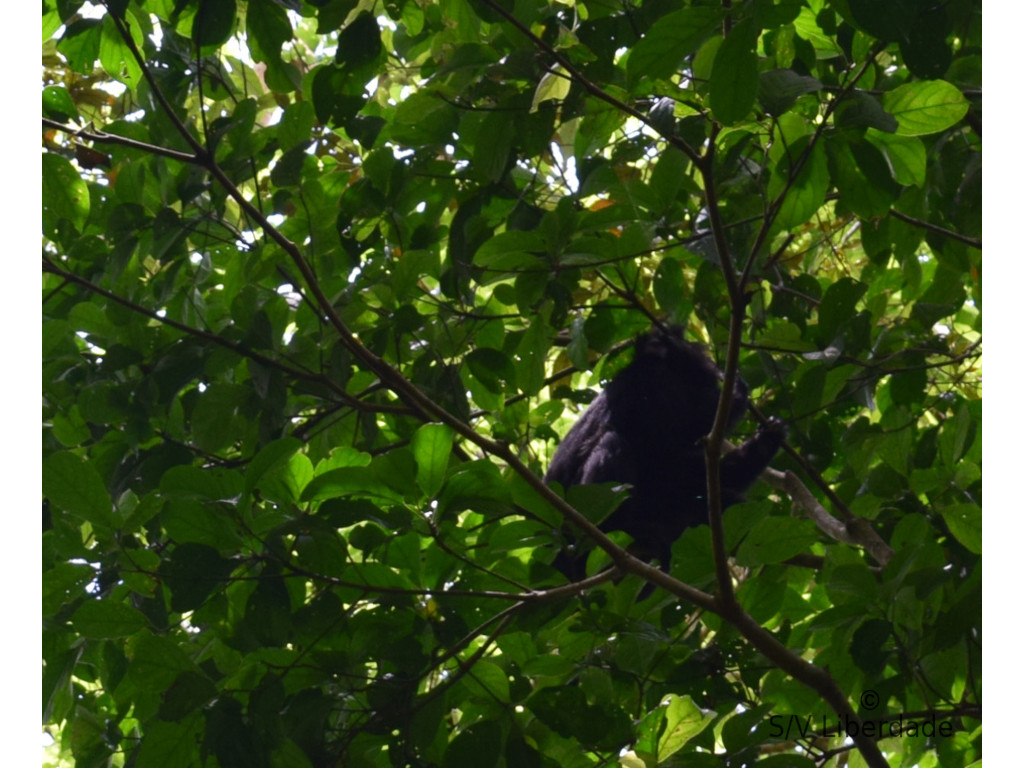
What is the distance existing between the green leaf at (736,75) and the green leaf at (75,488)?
120 centimetres

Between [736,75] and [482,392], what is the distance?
1.08 metres

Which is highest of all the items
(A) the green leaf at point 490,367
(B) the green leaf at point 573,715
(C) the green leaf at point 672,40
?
(A) the green leaf at point 490,367

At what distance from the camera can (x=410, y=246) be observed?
246 centimetres

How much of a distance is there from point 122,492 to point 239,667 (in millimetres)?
570

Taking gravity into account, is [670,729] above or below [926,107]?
below

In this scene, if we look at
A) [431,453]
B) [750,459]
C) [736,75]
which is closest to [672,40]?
[736,75]

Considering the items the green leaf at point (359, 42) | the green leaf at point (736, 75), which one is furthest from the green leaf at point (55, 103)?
the green leaf at point (736, 75)

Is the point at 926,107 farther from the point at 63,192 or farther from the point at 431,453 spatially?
the point at 63,192

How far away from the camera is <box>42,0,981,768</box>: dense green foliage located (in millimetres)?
1794

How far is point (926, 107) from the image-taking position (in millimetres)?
1673

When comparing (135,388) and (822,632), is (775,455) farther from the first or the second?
(135,388)

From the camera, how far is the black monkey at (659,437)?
3195mm

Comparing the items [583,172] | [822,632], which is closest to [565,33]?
[583,172]

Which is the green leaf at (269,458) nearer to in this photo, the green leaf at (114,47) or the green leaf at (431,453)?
the green leaf at (431,453)
